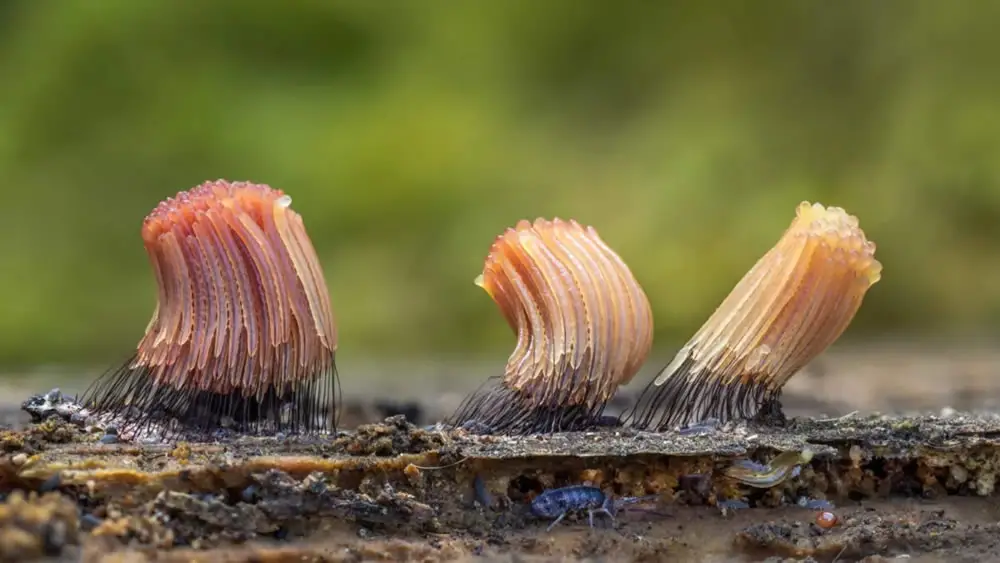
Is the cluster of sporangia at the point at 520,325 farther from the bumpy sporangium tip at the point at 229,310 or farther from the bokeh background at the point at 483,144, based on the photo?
the bokeh background at the point at 483,144

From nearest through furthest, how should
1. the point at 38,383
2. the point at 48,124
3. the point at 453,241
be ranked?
the point at 38,383 → the point at 48,124 → the point at 453,241

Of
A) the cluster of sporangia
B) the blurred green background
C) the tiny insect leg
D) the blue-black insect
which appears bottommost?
the tiny insect leg

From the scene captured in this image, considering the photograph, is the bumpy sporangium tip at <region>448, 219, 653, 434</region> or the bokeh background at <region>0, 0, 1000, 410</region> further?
the bokeh background at <region>0, 0, 1000, 410</region>

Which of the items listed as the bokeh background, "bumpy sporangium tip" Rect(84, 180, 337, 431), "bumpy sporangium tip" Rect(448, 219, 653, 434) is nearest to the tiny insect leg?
"bumpy sporangium tip" Rect(448, 219, 653, 434)

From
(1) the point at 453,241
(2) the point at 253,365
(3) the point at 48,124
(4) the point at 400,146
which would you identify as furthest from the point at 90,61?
(2) the point at 253,365

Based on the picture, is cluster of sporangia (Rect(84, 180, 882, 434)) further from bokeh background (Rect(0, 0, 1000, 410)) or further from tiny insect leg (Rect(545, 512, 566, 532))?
bokeh background (Rect(0, 0, 1000, 410))

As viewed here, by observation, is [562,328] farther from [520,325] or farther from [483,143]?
[483,143]

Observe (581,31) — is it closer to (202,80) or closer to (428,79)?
(428,79)
